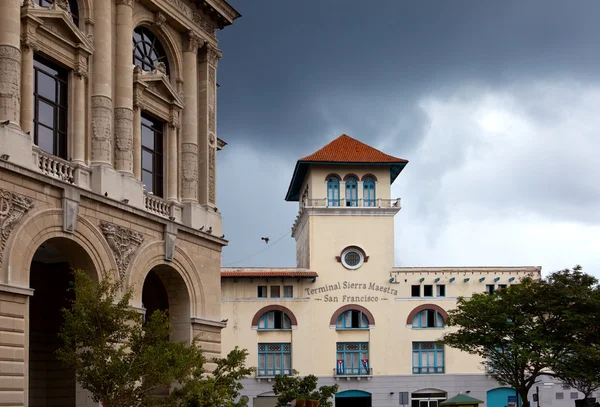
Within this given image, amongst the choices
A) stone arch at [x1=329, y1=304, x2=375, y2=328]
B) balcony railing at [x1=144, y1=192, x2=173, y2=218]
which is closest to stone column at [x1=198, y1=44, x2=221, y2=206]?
balcony railing at [x1=144, y1=192, x2=173, y2=218]

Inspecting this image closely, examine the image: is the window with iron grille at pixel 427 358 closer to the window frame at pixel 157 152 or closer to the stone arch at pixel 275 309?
the stone arch at pixel 275 309

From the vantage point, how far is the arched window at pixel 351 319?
254ft

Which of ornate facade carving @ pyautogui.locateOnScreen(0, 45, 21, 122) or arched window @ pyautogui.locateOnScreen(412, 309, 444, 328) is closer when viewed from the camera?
ornate facade carving @ pyautogui.locateOnScreen(0, 45, 21, 122)

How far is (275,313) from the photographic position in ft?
253

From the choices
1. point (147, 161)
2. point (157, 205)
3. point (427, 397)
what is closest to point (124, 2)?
point (147, 161)

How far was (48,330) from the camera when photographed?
35.2 metres

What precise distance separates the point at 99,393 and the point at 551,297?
103ft

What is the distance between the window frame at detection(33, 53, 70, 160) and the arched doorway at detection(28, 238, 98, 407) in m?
4.14

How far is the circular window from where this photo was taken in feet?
257

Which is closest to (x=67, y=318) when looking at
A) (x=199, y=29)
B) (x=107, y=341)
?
(x=107, y=341)

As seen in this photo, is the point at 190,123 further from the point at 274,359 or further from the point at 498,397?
the point at 498,397

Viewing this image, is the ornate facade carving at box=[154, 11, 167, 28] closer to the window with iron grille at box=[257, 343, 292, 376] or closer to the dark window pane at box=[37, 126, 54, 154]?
the dark window pane at box=[37, 126, 54, 154]

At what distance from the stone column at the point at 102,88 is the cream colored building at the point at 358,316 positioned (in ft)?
146

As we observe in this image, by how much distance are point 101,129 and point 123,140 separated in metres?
1.22
